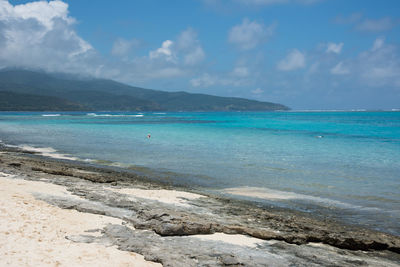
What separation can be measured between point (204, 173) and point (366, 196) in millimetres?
8064

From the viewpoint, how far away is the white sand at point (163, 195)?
1183cm

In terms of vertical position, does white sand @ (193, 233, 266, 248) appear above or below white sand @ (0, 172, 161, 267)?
below

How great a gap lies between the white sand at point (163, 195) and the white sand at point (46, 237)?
291 cm

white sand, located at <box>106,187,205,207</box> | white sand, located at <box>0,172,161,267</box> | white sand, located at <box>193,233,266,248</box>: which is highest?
white sand, located at <box>0,172,161,267</box>

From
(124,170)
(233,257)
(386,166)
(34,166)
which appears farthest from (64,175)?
(386,166)

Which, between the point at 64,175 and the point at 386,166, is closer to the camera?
the point at 64,175

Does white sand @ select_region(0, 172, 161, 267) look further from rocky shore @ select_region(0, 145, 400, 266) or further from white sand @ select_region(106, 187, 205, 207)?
white sand @ select_region(106, 187, 205, 207)

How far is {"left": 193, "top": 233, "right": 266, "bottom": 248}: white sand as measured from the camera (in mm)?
8086

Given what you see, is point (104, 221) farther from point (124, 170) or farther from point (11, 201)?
point (124, 170)

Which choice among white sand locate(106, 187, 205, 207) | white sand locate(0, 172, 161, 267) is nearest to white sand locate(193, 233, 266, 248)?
white sand locate(0, 172, 161, 267)

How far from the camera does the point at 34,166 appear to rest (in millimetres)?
16516

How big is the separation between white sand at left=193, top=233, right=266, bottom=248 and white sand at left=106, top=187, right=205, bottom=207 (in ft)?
10.2

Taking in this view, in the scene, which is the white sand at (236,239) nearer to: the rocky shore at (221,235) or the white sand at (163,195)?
the rocky shore at (221,235)

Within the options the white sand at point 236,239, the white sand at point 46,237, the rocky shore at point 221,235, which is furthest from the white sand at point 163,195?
the white sand at point 236,239
